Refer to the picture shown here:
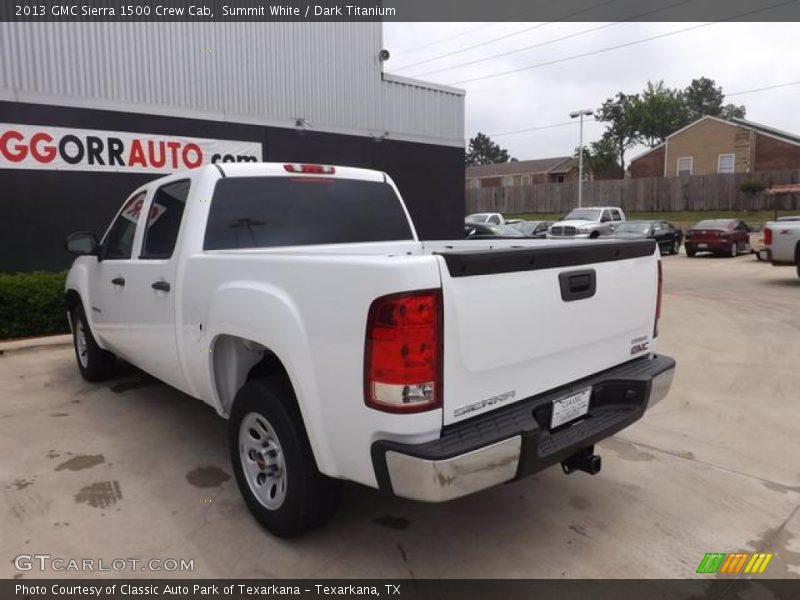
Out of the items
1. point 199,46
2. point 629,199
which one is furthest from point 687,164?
point 199,46

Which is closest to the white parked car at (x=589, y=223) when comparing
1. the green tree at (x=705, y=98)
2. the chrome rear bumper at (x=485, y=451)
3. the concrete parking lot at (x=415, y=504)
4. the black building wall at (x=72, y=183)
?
the black building wall at (x=72, y=183)

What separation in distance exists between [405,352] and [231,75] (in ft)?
35.1

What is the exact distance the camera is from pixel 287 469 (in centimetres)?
→ 289

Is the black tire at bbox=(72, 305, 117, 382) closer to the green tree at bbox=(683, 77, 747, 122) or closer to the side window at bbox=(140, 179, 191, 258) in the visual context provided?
the side window at bbox=(140, 179, 191, 258)

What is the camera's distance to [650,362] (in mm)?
3588

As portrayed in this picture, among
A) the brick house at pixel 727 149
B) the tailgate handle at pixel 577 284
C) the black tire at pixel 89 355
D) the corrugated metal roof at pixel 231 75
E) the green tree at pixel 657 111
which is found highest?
the green tree at pixel 657 111

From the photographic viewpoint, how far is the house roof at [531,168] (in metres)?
71.3

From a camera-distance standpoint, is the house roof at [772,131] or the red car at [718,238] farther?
the house roof at [772,131]

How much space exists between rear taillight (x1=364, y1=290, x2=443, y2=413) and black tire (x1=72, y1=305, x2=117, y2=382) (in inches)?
170

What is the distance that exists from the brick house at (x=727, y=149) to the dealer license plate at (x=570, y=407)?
49408mm

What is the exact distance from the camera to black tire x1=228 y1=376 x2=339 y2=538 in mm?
2832

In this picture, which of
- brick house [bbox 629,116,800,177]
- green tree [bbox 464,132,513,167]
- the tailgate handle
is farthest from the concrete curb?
green tree [bbox 464,132,513,167]

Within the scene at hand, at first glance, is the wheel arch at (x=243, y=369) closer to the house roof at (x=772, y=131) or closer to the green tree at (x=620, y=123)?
the house roof at (x=772, y=131)

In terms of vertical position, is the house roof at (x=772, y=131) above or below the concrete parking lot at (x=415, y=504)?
above
